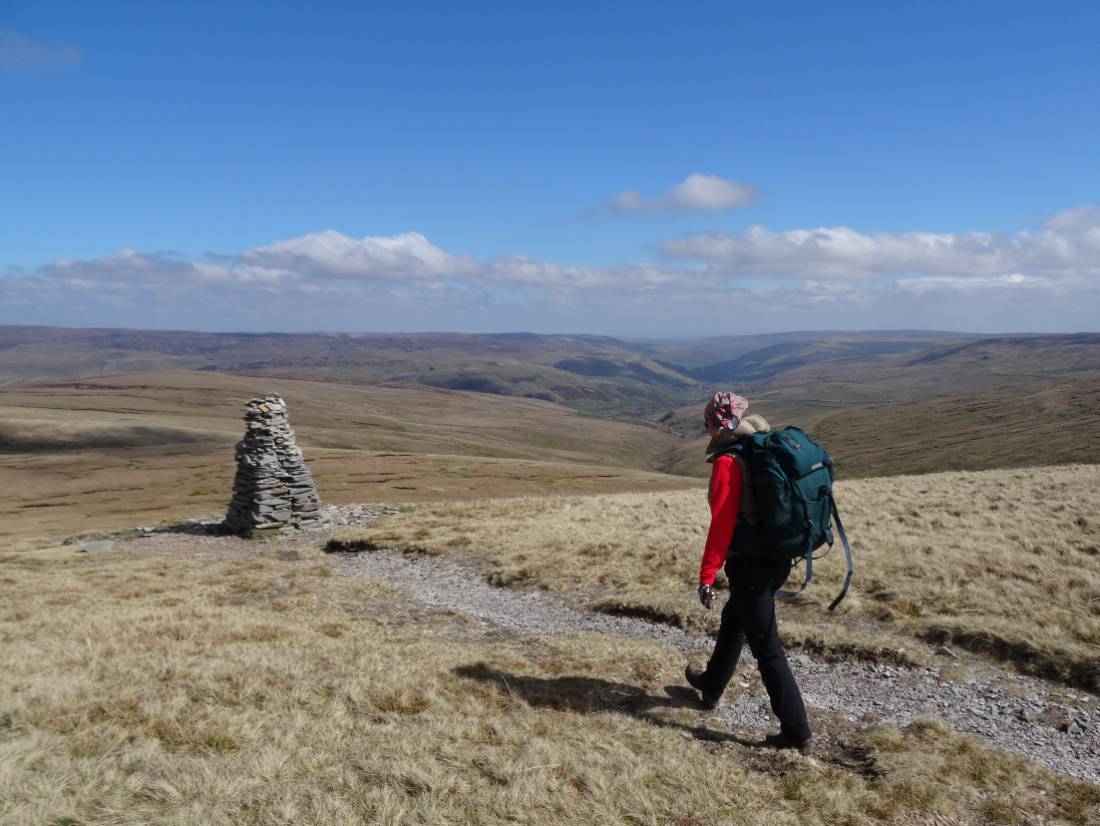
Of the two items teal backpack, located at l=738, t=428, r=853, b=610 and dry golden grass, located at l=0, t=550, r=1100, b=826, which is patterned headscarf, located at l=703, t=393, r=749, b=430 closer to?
teal backpack, located at l=738, t=428, r=853, b=610

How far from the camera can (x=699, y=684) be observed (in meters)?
9.27

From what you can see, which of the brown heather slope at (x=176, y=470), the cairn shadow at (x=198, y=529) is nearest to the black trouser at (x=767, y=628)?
the cairn shadow at (x=198, y=529)

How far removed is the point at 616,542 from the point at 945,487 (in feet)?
61.9

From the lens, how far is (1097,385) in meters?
190

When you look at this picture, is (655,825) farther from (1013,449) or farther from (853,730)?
(1013,449)

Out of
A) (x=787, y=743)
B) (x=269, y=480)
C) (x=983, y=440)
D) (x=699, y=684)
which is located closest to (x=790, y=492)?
(x=787, y=743)

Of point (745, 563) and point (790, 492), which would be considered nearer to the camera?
point (790, 492)

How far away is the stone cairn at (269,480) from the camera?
2827 centimetres

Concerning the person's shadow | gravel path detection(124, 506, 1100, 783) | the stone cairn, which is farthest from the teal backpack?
the stone cairn

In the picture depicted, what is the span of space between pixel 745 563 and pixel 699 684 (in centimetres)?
237

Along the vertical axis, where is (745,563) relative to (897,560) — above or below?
above

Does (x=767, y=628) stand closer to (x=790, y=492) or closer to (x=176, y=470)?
(x=790, y=492)

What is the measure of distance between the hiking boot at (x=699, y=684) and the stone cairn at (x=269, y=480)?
2315 centimetres

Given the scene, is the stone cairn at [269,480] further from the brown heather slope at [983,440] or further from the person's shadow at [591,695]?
the brown heather slope at [983,440]
